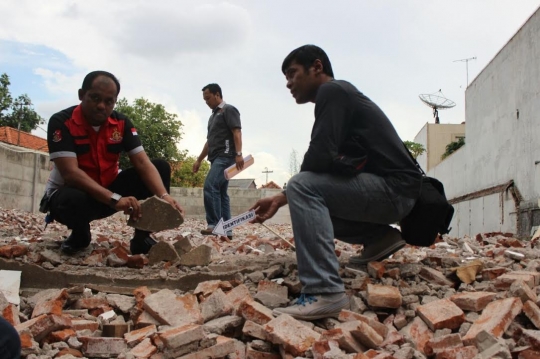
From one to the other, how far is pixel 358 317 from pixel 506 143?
8368 millimetres

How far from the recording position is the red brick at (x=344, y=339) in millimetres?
2012

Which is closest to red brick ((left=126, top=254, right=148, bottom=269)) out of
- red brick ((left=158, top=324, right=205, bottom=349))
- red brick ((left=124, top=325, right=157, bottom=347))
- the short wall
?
red brick ((left=124, top=325, right=157, bottom=347))

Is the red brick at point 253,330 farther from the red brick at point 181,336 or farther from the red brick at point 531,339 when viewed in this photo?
the red brick at point 531,339

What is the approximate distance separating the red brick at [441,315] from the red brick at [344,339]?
14.2 inches

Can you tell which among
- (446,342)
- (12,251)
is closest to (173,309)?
(446,342)

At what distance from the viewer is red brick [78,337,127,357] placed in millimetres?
2100

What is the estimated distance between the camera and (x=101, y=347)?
2.11m

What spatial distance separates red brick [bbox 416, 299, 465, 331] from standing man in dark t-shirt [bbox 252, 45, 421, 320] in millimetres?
361

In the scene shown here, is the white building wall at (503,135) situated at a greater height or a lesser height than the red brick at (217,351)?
greater

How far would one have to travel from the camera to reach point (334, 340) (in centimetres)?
204

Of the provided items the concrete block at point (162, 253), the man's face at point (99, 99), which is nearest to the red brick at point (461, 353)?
the concrete block at point (162, 253)

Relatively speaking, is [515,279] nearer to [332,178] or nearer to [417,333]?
[417,333]

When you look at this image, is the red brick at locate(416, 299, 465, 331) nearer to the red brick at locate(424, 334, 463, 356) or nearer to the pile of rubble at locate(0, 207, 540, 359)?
the pile of rubble at locate(0, 207, 540, 359)

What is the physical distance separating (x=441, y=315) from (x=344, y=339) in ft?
1.65
